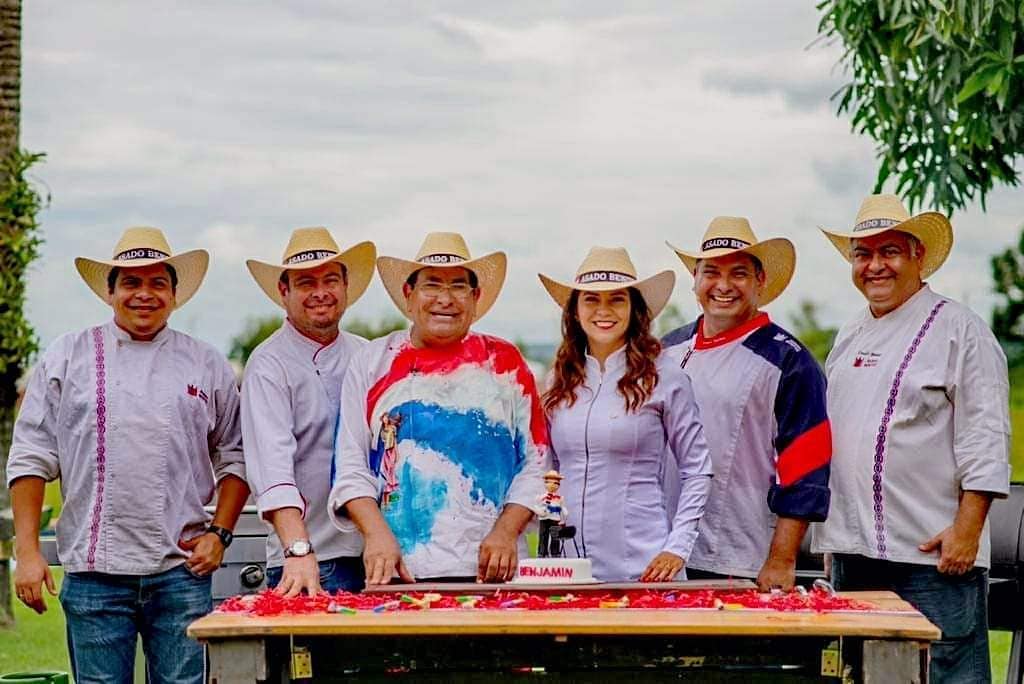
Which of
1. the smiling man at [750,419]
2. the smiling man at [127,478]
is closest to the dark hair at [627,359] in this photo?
the smiling man at [750,419]

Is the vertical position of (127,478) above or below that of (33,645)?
above

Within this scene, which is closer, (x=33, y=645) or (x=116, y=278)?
(x=116, y=278)

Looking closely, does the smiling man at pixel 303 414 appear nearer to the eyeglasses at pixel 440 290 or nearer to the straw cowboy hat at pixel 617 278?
the eyeglasses at pixel 440 290

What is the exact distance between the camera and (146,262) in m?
5.21

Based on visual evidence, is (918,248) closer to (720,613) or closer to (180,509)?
(720,613)

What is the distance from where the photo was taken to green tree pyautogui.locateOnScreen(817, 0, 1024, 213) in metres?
7.69

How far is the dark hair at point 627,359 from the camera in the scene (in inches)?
198

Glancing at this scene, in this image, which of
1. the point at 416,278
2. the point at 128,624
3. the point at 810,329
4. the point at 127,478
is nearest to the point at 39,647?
the point at 128,624

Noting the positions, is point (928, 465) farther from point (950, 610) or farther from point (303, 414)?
point (303, 414)

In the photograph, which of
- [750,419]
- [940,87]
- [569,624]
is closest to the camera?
[569,624]

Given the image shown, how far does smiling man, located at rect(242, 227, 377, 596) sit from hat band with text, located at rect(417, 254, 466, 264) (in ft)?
1.13

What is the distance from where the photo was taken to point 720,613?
4.27m

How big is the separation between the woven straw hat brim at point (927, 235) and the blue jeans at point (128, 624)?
2.46 metres

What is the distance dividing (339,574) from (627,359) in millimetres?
1119
